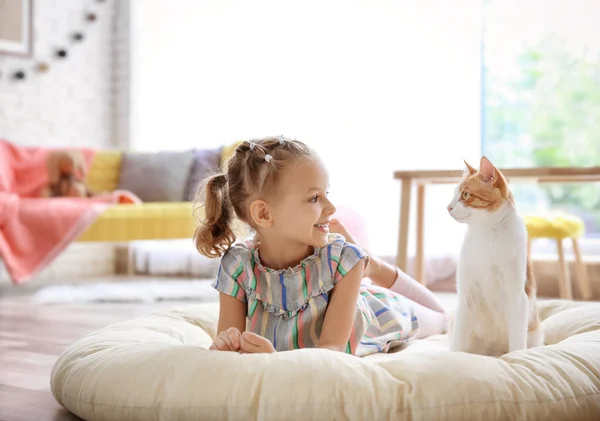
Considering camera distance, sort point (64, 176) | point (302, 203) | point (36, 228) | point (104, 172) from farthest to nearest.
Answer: point (104, 172)
point (64, 176)
point (36, 228)
point (302, 203)

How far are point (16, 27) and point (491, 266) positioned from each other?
4.86 metres

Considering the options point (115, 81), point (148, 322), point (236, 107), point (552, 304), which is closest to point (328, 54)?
point (236, 107)

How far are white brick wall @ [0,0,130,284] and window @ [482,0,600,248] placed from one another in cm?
303

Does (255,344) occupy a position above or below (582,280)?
above

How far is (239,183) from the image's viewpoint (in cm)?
172

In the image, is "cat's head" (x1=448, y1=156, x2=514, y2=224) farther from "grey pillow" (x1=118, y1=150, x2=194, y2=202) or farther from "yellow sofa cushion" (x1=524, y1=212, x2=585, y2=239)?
"grey pillow" (x1=118, y1=150, x2=194, y2=202)

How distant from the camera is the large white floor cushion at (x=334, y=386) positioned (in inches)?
52.2

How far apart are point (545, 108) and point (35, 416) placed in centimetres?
409

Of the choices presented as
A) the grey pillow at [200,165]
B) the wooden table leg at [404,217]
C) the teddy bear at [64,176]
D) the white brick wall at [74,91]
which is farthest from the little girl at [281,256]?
the white brick wall at [74,91]

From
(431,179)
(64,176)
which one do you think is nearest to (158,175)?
(64,176)

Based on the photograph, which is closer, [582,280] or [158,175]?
[582,280]

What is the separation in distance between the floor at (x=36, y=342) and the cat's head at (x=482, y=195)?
38.6 inches

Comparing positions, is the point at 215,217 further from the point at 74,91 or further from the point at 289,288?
the point at 74,91

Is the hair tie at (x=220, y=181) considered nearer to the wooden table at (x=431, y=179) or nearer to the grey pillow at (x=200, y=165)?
the wooden table at (x=431, y=179)
